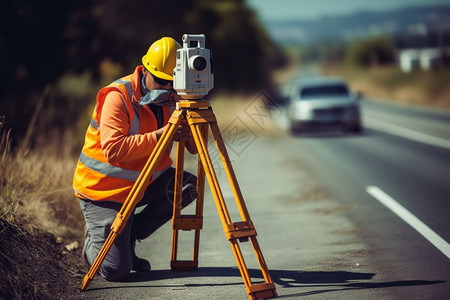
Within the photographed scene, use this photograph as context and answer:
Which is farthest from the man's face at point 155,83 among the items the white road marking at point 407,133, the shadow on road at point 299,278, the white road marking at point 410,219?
the white road marking at point 407,133

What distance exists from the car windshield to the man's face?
14544 mm

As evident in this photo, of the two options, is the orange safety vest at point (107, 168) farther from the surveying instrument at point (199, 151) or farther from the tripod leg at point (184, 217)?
the surveying instrument at point (199, 151)

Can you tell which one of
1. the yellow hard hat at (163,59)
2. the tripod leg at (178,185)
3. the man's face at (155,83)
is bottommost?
the tripod leg at (178,185)

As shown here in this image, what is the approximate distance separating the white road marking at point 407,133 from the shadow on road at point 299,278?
10083mm

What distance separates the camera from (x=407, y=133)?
17.8 metres

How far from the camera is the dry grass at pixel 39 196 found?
543 centimetres

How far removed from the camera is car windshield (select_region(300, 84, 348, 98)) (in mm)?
18766

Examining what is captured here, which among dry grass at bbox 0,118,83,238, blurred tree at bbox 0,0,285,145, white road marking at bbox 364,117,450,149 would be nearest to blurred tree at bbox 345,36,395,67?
blurred tree at bbox 0,0,285,145

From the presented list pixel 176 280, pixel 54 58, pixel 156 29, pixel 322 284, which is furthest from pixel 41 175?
pixel 156 29

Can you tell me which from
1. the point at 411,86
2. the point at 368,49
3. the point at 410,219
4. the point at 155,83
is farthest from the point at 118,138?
the point at 368,49

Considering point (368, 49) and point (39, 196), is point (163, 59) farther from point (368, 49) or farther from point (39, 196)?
point (368, 49)

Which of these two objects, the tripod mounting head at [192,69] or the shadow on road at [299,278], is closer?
the tripod mounting head at [192,69]

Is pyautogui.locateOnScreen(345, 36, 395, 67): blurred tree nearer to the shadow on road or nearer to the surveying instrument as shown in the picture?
the shadow on road

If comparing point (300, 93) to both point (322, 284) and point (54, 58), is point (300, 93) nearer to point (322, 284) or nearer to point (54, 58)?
point (54, 58)
